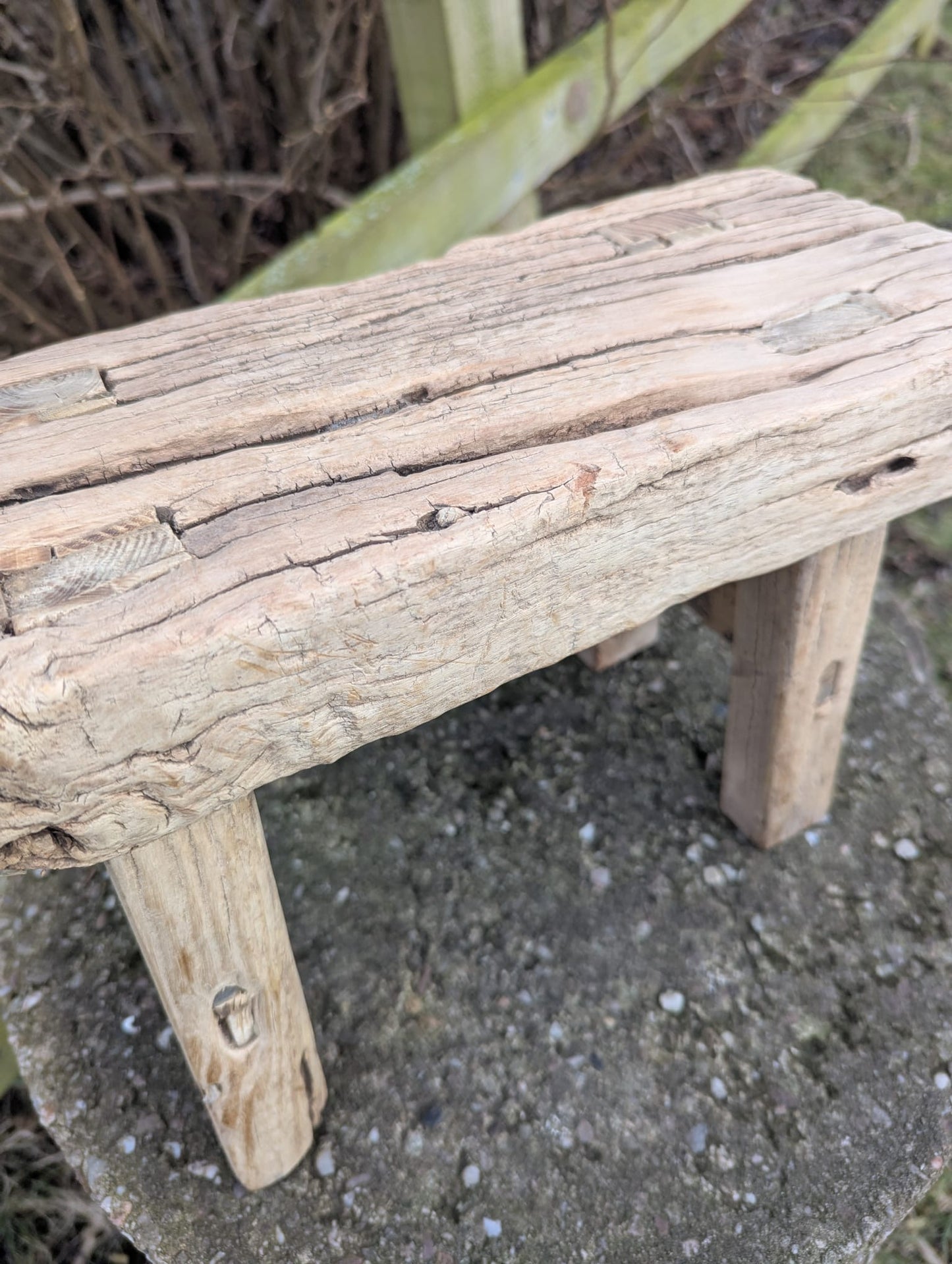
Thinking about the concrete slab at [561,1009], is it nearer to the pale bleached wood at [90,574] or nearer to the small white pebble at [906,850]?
the small white pebble at [906,850]

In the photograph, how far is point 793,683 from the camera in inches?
53.8

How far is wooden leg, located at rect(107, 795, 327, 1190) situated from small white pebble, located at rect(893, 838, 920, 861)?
3.20 ft

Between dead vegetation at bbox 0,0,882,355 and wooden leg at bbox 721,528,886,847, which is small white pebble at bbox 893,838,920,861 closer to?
wooden leg at bbox 721,528,886,847

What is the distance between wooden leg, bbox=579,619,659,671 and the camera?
183cm

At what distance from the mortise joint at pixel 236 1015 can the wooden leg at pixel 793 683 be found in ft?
2.70

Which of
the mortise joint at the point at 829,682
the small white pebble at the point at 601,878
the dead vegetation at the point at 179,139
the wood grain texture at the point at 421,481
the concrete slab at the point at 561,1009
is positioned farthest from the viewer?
the dead vegetation at the point at 179,139

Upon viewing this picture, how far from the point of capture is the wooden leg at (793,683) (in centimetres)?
127

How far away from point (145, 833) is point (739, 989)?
3.17 feet

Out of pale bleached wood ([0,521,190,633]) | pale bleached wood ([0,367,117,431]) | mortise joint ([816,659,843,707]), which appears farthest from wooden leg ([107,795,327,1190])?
mortise joint ([816,659,843,707])

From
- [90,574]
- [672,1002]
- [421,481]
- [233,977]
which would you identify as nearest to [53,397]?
[90,574]

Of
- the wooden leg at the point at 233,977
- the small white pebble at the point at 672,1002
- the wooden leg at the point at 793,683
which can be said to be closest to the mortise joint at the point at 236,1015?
the wooden leg at the point at 233,977

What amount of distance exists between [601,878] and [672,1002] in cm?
22

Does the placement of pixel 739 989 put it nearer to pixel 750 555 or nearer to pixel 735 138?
pixel 750 555

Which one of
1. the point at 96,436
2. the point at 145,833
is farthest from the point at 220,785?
the point at 96,436
